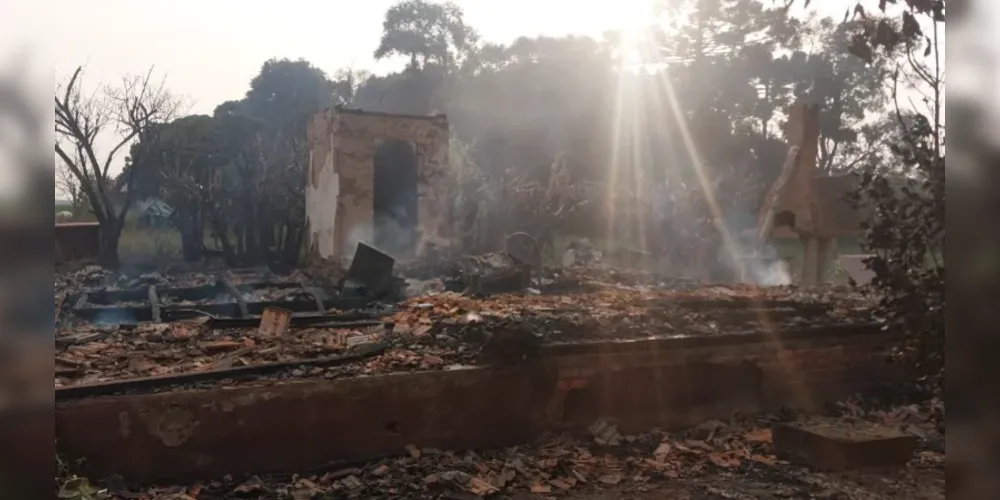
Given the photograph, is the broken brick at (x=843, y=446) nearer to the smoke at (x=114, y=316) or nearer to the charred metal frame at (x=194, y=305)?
the charred metal frame at (x=194, y=305)

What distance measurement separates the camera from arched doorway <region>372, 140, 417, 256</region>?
20.3 metres

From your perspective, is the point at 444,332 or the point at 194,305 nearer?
the point at 444,332

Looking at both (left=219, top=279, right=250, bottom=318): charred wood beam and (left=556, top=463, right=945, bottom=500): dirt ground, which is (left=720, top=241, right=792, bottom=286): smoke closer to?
(left=219, top=279, right=250, bottom=318): charred wood beam

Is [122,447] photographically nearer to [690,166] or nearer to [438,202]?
[438,202]

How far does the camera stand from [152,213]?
23266 mm

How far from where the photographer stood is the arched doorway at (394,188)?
20.3 m

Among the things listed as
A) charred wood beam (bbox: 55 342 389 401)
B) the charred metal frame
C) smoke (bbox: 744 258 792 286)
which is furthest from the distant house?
charred wood beam (bbox: 55 342 389 401)

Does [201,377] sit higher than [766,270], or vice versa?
[201,377]

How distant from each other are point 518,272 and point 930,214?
7.88 m

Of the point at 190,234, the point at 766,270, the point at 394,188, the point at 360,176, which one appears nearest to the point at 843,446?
the point at 360,176

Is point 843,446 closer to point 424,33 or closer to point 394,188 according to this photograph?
point 394,188

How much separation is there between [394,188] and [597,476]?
16.4 meters

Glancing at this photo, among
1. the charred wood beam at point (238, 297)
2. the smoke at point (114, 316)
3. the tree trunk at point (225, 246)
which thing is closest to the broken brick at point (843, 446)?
the charred wood beam at point (238, 297)

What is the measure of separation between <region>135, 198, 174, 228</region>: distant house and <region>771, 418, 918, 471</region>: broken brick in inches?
794
